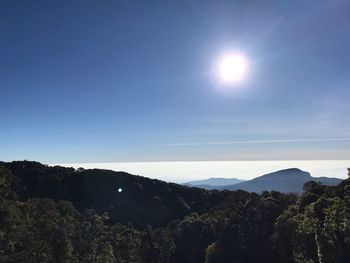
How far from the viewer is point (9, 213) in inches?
1532

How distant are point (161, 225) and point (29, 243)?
9518 cm

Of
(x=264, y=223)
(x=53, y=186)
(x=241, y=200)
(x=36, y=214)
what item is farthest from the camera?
(x=53, y=186)

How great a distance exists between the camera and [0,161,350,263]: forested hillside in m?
42.0

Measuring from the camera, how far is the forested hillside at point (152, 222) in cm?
4203

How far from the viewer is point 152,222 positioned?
455ft

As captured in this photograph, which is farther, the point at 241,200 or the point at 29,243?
the point at 241,200

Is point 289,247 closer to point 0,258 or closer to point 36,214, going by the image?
point 36,214

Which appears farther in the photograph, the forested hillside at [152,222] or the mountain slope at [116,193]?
the mountain slope at [116,193]

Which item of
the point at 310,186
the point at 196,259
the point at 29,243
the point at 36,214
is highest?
the point at 310,186

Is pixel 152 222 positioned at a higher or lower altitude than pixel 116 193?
lower

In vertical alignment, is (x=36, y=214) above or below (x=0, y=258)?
above

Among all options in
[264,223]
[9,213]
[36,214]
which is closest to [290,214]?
[264,223]

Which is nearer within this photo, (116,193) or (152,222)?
(152,222)

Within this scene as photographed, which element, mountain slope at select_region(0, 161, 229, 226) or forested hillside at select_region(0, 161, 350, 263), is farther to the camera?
mountain slope at select_region(0, 161, 229, 226)
